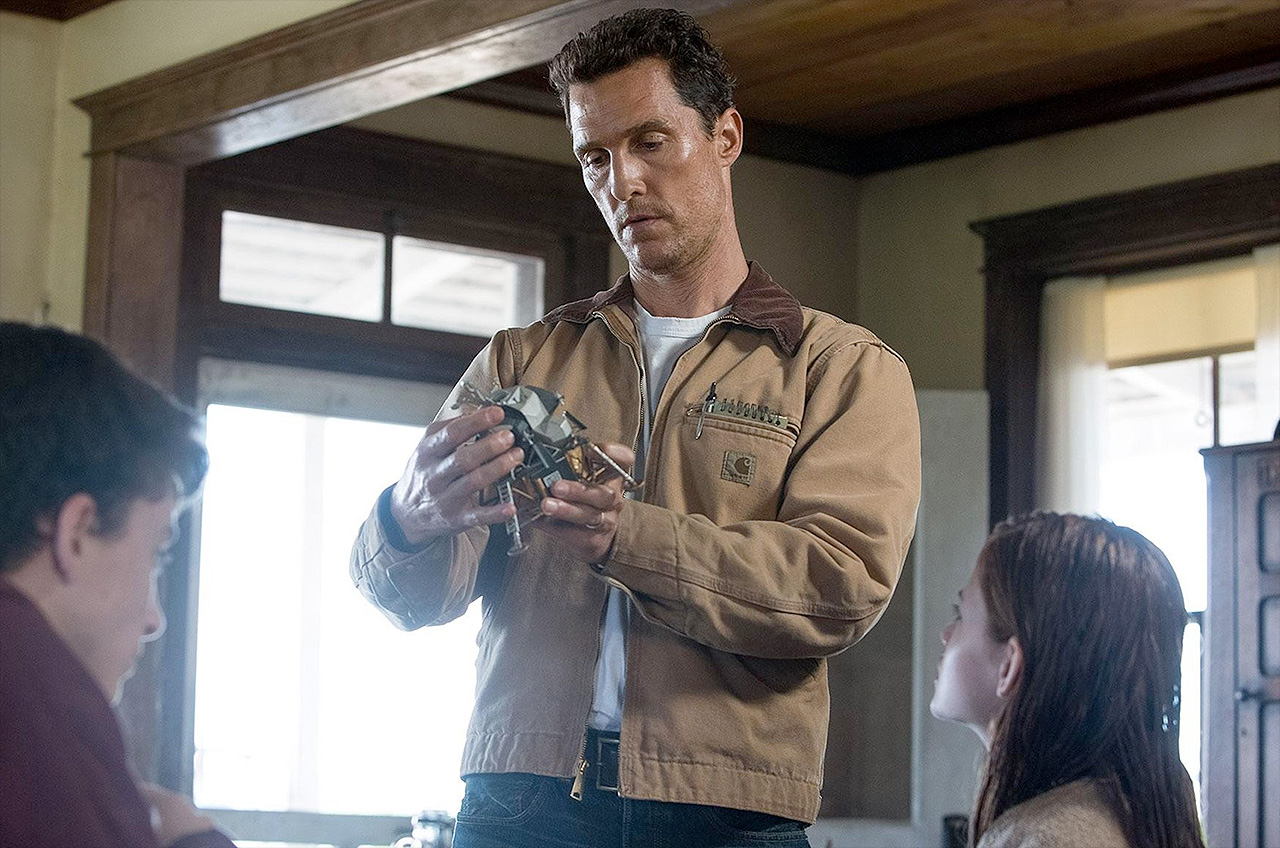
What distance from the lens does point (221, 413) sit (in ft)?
17.5

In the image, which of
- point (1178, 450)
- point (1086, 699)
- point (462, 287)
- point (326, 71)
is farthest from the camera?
point (1178, 450)

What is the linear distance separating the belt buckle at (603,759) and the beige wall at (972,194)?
4.19 metres

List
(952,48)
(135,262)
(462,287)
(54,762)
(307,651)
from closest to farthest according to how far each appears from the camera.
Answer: (54,762) → (135,262) → (307,651) → (952,48) → (462,287)

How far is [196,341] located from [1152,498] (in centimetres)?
300

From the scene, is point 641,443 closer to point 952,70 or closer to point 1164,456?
point 952,70

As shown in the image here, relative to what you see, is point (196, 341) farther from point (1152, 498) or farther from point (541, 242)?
point (1152, 498)

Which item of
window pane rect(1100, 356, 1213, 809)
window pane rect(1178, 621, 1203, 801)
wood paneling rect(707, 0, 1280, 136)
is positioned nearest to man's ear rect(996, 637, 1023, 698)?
wood paneling rect(707, 0, 1280, 136)

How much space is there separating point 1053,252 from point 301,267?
2378mm

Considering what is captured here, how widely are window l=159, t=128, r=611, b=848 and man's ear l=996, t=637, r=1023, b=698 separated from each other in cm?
348

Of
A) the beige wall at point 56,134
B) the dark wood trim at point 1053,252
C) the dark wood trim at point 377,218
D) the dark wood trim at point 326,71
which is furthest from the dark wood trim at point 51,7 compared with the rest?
the dark wood trim at point 1053,252

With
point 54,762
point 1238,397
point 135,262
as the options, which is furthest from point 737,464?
point 1238,397

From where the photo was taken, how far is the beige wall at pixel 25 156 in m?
4.95

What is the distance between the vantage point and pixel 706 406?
2.09m

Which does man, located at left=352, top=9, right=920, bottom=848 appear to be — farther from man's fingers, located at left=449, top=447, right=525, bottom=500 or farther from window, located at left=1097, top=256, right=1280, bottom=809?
window, located at left=1097, top=256, right=1280, bottom=809
